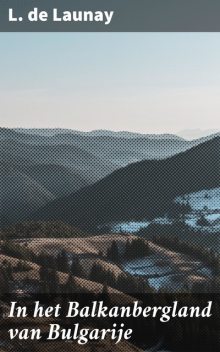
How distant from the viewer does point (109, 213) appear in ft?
31.2

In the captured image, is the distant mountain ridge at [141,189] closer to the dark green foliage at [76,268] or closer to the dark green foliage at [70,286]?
the dark green foliage at [76,268]

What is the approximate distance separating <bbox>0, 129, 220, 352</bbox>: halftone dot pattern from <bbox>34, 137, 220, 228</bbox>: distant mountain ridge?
1cm

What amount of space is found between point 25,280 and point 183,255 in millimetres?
2276

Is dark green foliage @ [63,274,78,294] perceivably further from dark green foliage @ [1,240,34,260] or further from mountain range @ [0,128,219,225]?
mountain range @ [0,128,219,225]

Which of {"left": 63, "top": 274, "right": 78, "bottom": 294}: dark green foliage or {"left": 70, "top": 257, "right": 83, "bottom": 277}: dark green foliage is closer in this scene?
{"left": 63, "top": 274, "right": 78, "bottom": 294}: dark green foliage

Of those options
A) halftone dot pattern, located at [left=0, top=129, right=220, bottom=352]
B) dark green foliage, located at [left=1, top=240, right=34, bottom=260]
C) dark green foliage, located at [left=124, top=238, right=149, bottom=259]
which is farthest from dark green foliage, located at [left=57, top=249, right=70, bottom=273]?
dark green foliage, located at [left=124, top=238, right=149, bottom=259]

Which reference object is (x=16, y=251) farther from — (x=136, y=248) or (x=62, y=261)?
(x=136, y=248)

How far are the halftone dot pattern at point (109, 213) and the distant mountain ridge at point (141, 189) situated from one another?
1 centimetres

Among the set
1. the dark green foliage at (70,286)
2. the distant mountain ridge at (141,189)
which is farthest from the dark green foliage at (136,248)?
the dark green foliage at (70,286)

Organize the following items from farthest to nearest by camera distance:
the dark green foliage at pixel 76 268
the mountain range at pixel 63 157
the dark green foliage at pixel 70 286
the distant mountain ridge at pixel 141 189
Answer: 1. the distant mountain ridge at pixel 141 189
2. the dark green foliage at pixel 76 268
3. the mountain range at pixel 63 157
4. the dark green foliage at pixel 70 286

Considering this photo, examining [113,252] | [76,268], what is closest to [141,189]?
[113,252]

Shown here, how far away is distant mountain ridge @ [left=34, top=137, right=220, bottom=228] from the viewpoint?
9.40 m

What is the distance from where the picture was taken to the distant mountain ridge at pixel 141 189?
9.40 m

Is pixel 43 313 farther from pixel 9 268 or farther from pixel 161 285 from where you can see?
pixel 161 285
